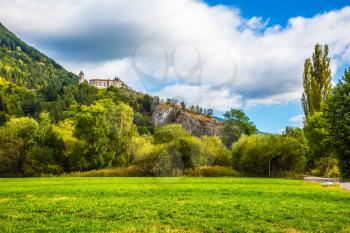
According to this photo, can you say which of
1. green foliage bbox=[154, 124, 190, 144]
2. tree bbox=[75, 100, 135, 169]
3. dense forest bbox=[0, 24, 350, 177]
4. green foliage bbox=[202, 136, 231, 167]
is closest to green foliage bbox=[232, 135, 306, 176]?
dense forest bbox=[0, 24, 350, 177]

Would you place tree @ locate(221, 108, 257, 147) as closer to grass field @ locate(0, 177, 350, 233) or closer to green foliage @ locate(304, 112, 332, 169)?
green foliage @ locate(304, 112, 332, 169)

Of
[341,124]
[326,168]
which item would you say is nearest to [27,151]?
[326,168]

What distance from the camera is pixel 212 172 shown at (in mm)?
69625

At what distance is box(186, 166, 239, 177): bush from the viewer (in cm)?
6888

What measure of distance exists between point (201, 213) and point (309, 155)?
199 feet

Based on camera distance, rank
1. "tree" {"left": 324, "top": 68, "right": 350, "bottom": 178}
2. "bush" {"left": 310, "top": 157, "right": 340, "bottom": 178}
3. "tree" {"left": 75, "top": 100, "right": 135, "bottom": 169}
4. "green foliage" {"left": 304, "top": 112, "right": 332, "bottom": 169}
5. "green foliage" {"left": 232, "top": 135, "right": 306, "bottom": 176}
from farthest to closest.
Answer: "tree" {"left": 75, "top": 100, "right": 135, "bottom": 169} → "bush" {"left": 310, "top": 157, "right": 340, "bottom": 178} → "green foliage" {"left": 232, "top": 135, "right": 306, "bottom": 176} → "green foliage" {"left": 304, "top": 112, "right": 332, "bottom": 169} → "tree" {"left": 324, "top": 68, "right": 350, "bottom": 178}

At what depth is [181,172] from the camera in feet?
222

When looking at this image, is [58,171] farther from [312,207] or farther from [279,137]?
[312,207]

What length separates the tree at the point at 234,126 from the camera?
389ft

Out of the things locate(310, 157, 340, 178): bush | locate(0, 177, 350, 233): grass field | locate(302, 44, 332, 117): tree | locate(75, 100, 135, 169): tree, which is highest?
locate(302, 44, 332, 117): tree

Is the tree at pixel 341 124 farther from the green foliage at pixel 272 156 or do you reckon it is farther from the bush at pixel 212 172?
the bush at pixel 212 172

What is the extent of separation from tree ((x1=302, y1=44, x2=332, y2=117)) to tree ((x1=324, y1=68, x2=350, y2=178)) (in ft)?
153

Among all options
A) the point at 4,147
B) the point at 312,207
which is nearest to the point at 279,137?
the point at 312,207

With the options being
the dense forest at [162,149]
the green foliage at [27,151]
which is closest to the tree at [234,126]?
the dense forest at [162,149]
